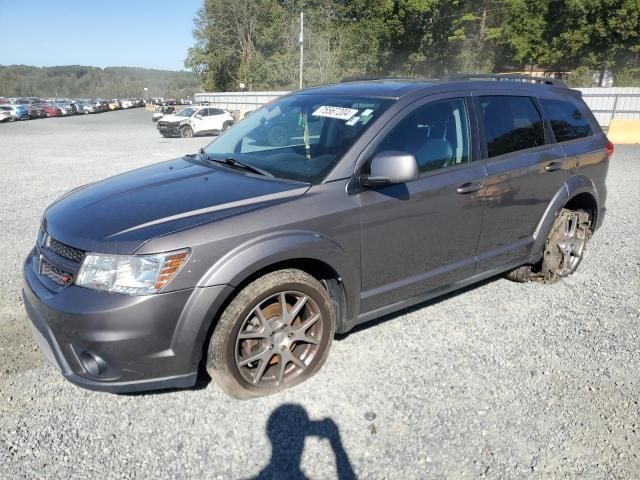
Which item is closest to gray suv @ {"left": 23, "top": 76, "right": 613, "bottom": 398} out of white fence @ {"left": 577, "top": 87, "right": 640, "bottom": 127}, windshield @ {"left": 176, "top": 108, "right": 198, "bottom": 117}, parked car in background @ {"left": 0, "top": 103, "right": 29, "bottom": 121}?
windshield @ {"left": 176, "top": 108, "right": 198, "bottom": 117}

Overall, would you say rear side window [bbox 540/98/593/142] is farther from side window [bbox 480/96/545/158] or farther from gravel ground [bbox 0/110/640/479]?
gravel ground [bbox 0/110/640/479]

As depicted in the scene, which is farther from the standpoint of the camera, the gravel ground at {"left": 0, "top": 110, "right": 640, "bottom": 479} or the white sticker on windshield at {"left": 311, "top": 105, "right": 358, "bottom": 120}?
the white sticker on windshield at {"left": 311, "top": 105, "right": 358, "bottom": 120}

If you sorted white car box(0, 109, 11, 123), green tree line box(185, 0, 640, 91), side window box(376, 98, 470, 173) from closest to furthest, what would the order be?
1. side window box(376, 98, 470, 173)
2. white car box(0, 109, 11, 123)
3. green tree line box(185, 0, 640, 91)

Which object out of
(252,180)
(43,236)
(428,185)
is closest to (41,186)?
(43,236)

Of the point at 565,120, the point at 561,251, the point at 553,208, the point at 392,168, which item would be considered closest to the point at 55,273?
the point at 392,168

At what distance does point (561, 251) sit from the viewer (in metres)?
4.55

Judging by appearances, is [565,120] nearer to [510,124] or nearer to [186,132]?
[510,124]

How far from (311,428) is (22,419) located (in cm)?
157

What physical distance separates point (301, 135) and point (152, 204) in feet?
3.83

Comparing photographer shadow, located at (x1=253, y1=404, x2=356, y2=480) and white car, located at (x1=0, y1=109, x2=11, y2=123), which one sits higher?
white car, located at (x1=0, y1=109, x2=11, y2=123)

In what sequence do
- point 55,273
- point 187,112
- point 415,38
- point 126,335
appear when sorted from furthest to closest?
point 415,38 < point 187,112 < point 55,273 < point 126,335

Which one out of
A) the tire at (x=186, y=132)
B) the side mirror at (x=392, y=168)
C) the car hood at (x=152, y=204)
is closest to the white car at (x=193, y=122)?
the tire at (x=186, y=132)

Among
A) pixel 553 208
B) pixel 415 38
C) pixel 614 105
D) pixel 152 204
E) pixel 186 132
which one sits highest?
pixel 415 38

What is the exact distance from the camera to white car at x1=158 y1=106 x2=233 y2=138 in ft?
72.1
